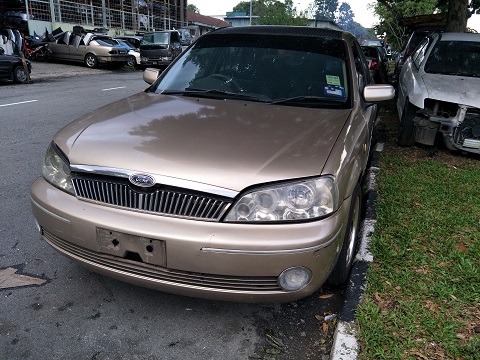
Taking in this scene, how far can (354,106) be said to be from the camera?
3088mm

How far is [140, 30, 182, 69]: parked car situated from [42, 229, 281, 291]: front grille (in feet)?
62.7

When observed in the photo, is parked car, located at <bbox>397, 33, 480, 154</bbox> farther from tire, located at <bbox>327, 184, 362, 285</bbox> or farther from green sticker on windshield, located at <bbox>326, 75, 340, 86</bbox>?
tire, located at <bbox>327, 184, 362, 285</bbox>

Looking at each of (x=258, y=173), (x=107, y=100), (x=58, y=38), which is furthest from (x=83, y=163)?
(x=58, y=38)

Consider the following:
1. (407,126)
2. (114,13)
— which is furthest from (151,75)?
(114,13)

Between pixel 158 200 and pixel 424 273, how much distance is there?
1985mm

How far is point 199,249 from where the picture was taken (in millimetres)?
2018

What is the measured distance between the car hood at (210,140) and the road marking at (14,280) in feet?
3.20

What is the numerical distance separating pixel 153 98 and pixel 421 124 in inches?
156

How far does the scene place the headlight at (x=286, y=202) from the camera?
2.07m

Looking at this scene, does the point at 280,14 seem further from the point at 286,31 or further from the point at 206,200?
→ the point at 206,200

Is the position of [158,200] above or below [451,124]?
above

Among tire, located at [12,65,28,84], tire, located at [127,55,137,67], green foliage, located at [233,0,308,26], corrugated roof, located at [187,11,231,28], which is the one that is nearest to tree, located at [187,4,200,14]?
corrugated roof, located at [187,11,231,28]

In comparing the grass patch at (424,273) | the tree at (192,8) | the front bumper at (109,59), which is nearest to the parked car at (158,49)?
the front bumper at (109,59)

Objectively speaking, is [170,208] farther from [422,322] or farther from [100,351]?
[422,322]
